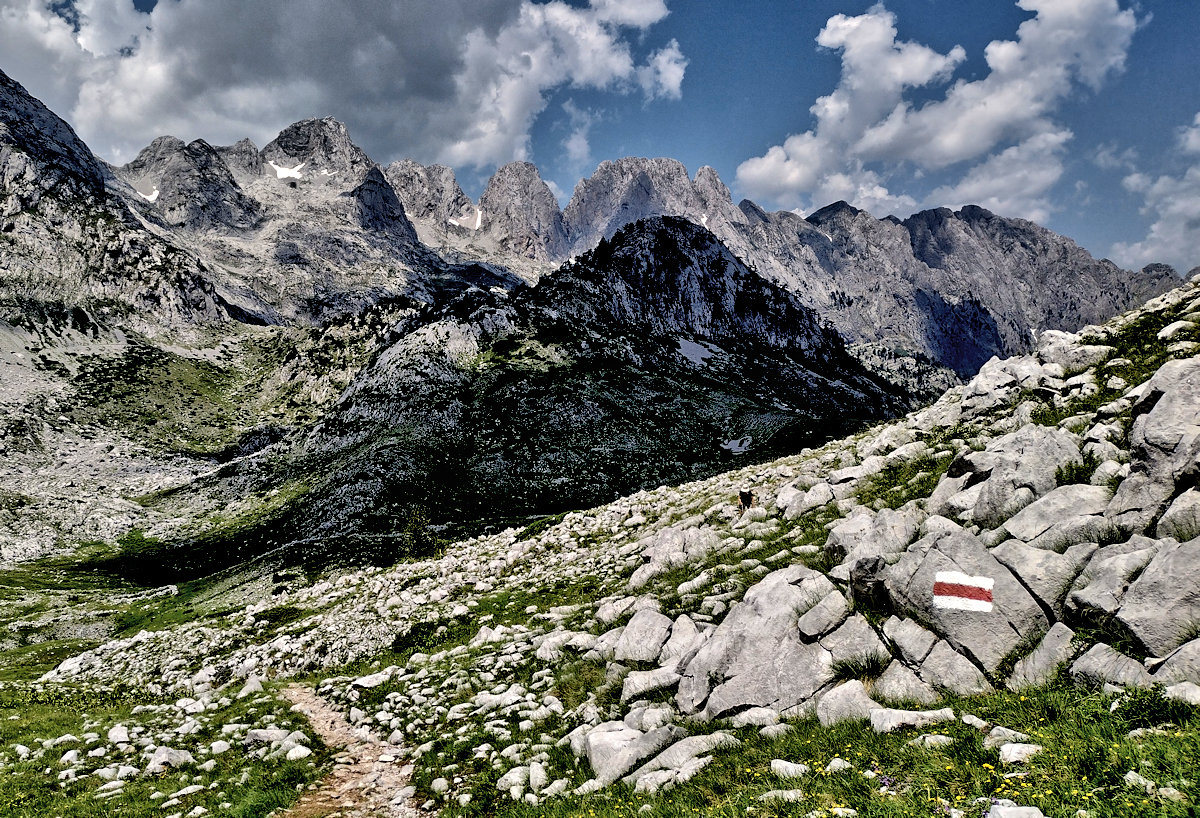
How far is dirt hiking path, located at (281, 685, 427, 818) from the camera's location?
12203 millimetres

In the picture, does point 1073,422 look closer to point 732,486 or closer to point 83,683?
point 732,486

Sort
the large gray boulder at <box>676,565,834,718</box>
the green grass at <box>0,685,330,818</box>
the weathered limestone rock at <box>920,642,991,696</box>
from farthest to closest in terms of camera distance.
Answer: the green grass at <box>0,685,330,818</box>
the large gray boulder at <box>676,565,834,718</box>
the weathered limestone rock at <box>920,642,991,696</box>

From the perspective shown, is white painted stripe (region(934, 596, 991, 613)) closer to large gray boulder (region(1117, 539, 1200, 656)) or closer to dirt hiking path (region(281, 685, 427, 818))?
large gray boulder (region(1117, 539, 1200, 656))

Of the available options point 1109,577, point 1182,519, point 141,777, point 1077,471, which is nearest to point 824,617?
point 1109,577

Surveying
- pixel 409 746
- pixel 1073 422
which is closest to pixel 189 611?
pixel 409 746

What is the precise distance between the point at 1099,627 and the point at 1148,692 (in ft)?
5.65

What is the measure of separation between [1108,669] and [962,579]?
2.56 metres

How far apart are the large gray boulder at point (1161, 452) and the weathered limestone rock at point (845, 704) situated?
5873 millimetres

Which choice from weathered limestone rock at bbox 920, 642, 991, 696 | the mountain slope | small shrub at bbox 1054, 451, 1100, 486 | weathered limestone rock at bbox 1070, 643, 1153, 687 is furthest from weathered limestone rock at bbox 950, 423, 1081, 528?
the mountain slope

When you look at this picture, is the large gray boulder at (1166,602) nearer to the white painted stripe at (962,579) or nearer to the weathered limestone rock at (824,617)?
the white painted stripe at (962,579)

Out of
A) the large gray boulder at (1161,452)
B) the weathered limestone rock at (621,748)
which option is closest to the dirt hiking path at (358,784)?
the weathered limestone rock at (621,748)

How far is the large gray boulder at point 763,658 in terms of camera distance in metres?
10.9

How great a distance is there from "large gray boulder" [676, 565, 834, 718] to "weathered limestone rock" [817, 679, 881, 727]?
80 centimetres

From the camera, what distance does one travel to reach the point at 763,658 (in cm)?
1166
